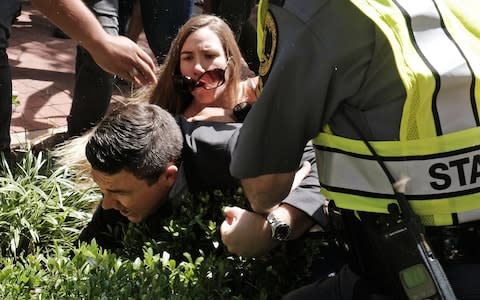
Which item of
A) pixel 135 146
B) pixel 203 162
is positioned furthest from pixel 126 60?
pixel 203 162

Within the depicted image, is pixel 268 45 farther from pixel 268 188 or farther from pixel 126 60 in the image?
pixel 126 60

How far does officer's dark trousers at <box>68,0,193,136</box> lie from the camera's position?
12.9 feet

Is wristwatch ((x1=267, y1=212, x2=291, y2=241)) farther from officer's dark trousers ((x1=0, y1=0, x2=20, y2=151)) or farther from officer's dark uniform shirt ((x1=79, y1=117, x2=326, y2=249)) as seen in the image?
officer's dark trousers ((x1=0, y1=0, x2=20, y2=151))

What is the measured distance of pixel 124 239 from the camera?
277 centimetres

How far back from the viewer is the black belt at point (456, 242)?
6.03ft

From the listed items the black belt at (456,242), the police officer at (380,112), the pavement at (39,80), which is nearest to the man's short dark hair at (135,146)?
the police officer at (380,112)

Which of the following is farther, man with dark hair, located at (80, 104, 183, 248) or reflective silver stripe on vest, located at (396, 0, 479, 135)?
man with dark hair, located at (80, 104, 183, 248)

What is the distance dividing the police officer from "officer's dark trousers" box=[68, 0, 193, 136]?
2.16 meters

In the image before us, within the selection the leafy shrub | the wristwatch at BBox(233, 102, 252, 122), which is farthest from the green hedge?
the wristwatch at BBox(233, 102, 252, 122)

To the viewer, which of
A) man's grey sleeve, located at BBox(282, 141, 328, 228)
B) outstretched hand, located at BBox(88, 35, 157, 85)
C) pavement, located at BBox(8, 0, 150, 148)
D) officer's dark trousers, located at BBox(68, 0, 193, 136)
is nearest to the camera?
man's grey sleeve, located at BBox(282, 141, 328, 228)

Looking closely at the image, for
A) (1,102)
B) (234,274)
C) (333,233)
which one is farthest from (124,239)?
(1,102)

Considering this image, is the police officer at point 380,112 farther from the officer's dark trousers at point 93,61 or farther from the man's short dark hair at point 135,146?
the officer's dark trousers at point 93,61

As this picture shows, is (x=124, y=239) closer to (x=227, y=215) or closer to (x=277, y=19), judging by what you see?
(x=227, y=215)

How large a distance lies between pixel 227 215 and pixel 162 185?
17.9 inches
